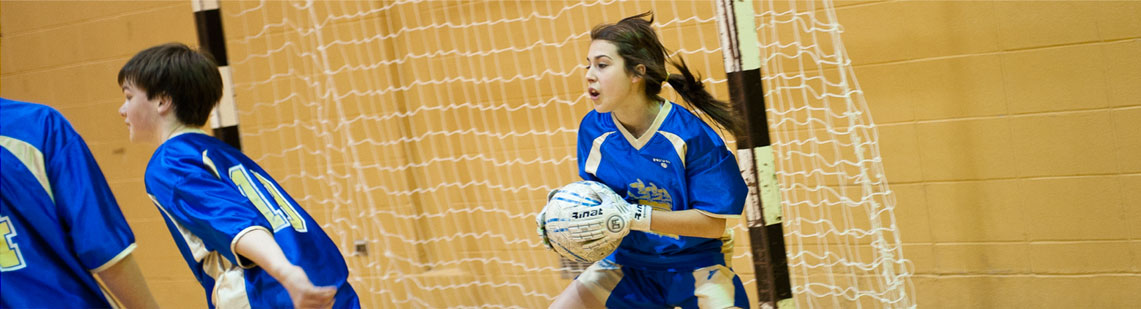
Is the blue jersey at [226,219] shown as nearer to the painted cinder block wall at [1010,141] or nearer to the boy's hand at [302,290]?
the boy's hand at [302,290]

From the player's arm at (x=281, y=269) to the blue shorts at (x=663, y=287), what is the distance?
812 mm

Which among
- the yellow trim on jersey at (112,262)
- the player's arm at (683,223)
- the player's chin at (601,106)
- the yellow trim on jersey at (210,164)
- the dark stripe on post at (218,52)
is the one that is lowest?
the player's arm at (683,223)

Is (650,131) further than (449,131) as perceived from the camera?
No

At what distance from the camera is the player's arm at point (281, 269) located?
1.62 m

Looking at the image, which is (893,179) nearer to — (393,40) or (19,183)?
(393,40)

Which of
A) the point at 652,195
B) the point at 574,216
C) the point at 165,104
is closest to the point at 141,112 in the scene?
the point at 165,104

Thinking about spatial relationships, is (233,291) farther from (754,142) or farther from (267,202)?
(754,142)

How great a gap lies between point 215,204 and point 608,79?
3.07 ft

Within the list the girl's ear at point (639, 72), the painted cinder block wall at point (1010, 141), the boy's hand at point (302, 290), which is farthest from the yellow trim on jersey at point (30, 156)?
the painted cinder block wall at point (1010, 141)

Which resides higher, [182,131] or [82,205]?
[182,131]

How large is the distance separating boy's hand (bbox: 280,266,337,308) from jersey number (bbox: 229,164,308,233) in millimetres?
171

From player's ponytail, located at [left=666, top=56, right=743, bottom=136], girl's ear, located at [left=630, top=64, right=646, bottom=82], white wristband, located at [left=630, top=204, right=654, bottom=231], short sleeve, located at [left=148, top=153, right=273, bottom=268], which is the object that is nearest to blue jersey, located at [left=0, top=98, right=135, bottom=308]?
short sleeve, located at [left=148, top=153, right=273, bottom=268]

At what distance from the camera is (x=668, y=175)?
2188mm

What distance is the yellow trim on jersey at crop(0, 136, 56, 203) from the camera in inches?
62.5
